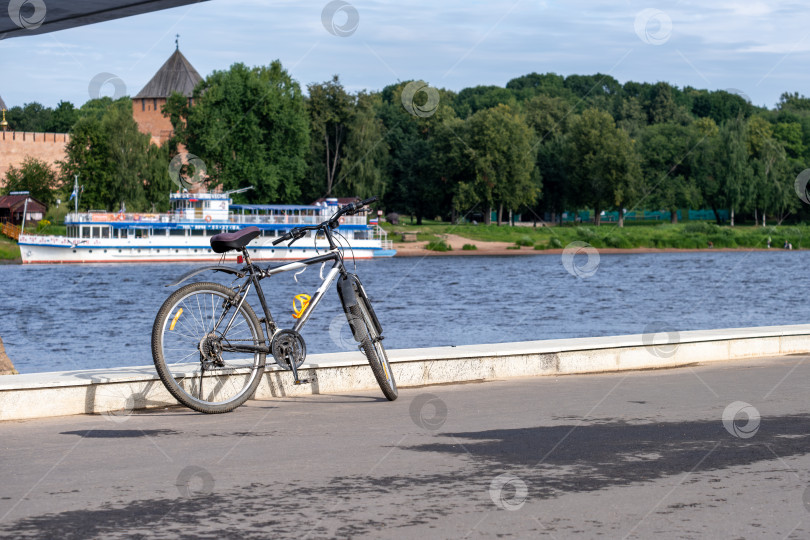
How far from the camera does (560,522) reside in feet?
14.0

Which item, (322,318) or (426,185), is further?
(426,185)

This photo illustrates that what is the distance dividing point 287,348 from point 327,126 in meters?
86.6

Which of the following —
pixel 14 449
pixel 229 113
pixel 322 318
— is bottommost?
pixel 322 318

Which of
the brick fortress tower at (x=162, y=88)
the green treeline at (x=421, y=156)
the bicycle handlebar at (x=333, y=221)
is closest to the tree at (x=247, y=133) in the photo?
the green treeline at (x=421, y=156)

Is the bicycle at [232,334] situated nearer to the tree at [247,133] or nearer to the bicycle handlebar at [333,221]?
the bicycle handlebar at [333,221]

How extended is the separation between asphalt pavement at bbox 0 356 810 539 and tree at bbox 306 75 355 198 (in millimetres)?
83685

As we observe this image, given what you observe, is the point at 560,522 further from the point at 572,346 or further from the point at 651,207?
the point at 651,207

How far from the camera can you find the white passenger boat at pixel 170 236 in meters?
72.8

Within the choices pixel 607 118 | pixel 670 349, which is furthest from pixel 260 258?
pixel 670 349

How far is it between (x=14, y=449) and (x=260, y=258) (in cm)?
7335

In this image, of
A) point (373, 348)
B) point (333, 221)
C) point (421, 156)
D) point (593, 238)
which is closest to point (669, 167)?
point (593, 238)

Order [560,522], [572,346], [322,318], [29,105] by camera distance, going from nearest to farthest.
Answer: [560,522], [572,346], [322,318], [29,105]

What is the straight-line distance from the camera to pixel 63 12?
7.26m

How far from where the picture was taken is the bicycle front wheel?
6.56 meters
